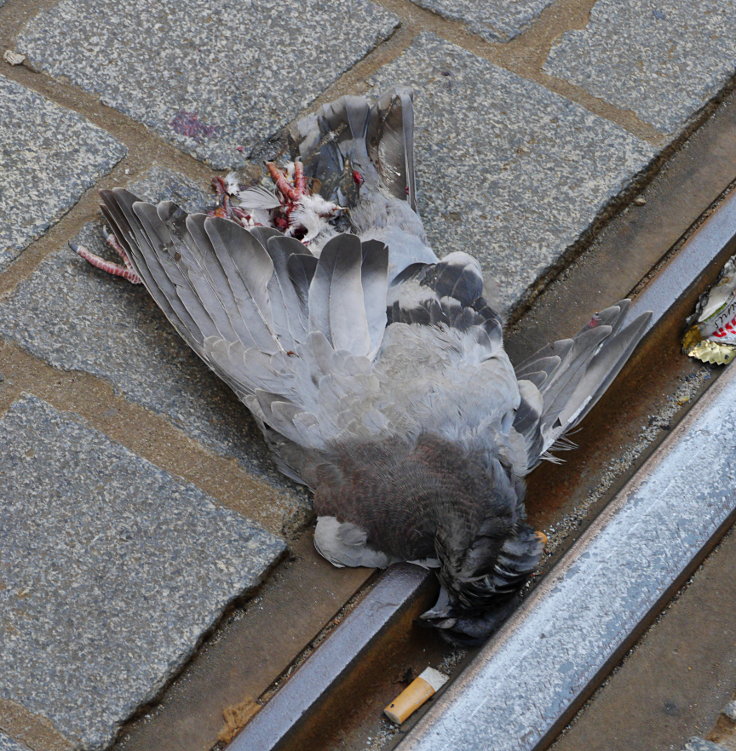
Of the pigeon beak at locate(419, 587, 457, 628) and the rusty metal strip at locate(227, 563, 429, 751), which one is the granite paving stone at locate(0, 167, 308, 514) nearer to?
the rusty metal strip at locate(227, 563, 429, 751)

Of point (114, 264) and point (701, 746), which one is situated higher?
point (701, 746)

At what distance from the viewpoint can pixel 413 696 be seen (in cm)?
290

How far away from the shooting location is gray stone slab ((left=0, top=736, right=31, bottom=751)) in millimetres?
2531

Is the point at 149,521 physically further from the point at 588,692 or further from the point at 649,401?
the point at 649,401

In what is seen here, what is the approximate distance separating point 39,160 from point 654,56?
2.33m

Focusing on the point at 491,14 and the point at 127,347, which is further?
the point at 491,14

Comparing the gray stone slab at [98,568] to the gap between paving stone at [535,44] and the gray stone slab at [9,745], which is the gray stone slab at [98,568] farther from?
the gap between paving stone at [535,44]

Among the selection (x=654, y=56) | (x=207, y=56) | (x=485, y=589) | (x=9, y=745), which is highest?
(x=654, y=56)

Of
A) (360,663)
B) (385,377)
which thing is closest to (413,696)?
(360,663)

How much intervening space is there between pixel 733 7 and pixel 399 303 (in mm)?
2225

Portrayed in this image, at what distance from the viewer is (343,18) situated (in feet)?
13.0

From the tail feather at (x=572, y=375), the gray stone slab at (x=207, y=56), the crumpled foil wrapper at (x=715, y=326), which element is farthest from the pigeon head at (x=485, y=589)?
the gray stone slab at (x=207, y=56)

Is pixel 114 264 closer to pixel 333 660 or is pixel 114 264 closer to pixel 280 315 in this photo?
pixel 280 315

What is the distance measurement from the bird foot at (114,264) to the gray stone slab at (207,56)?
0.51 meters
